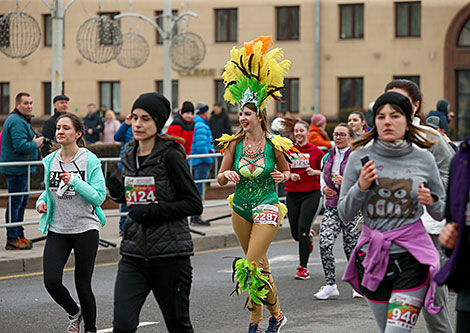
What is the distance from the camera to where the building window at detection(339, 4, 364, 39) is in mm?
38719

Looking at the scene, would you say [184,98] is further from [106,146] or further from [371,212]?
[371,212]

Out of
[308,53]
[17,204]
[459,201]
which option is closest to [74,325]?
[459,201]

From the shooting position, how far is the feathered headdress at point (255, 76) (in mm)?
8008

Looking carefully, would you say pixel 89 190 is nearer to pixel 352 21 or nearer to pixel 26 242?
pixel 26 242

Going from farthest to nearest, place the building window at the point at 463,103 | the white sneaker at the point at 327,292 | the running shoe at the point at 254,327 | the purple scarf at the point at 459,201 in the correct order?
the building window at the point at 463,103 < the white sneaker at the point at 327,292 < the running shoe at the point at 254,327 < the purple scarf at the point at 459,201

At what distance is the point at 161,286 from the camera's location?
18.3 feet

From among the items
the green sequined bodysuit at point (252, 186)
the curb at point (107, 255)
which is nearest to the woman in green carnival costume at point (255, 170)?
the green sequined bodysuit at point (252, 186)

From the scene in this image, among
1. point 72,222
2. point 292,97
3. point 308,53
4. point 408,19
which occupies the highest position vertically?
point 408,19

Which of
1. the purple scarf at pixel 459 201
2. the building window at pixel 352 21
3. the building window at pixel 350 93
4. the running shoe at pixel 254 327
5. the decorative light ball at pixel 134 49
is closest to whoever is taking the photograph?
the purple scarf at pixel 459 201

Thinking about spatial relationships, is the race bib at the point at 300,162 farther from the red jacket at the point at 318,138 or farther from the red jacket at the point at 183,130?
the red jacket at the point at 318,138

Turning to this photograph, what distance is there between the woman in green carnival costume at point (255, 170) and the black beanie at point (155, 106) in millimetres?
1958

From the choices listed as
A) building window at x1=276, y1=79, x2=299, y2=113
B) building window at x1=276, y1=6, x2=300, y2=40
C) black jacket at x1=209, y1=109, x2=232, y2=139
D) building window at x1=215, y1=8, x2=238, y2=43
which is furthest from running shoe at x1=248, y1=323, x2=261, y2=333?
building window at x1=215, y1=8, x2=238, y2=43

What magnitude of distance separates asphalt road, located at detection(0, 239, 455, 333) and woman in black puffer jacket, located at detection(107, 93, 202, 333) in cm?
232

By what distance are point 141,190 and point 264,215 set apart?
2.11m
